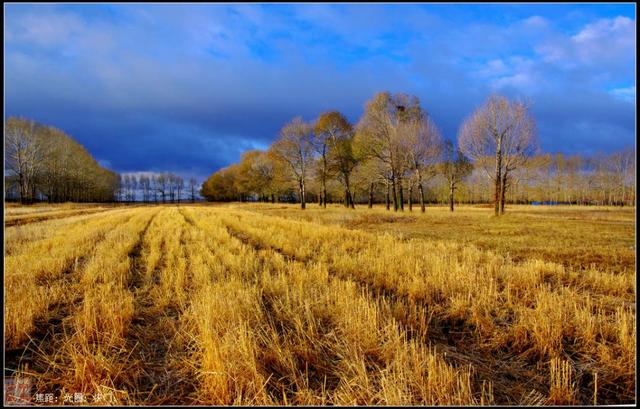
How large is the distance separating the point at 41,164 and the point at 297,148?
3764cm

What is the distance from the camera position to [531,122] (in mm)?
26375

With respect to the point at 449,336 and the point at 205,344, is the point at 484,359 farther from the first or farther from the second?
the point at 205,344

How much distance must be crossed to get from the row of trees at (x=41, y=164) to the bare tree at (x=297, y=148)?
2649 cm

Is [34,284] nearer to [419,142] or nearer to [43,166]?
[419,142]

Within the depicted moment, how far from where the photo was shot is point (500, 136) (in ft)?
90.7

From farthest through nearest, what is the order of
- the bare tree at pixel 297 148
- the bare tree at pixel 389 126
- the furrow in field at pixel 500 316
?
the bare tree at pixel 297 148
the bare tree at pixel 389 126
the furrow in field at pixel 500 316

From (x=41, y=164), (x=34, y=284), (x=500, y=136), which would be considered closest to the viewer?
(x=34, y=284)

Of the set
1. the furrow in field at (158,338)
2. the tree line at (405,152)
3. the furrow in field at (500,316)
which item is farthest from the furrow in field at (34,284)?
the tree line at (405,152)

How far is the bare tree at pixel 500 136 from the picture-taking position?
26786 millimetres

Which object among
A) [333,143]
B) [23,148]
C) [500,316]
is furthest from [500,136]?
[23,148]

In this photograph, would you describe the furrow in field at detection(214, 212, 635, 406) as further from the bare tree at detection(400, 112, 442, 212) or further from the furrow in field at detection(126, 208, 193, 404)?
the bare tree at detection(400, 112, 442, 212)

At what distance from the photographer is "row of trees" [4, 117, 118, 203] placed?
40000 millimetres

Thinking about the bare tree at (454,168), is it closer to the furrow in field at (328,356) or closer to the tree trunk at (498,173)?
the tree trunk at (498,173)

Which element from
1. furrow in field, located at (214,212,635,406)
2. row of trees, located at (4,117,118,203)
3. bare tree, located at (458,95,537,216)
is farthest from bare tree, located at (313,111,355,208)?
furrow in field, located at (214,212,635,406)
